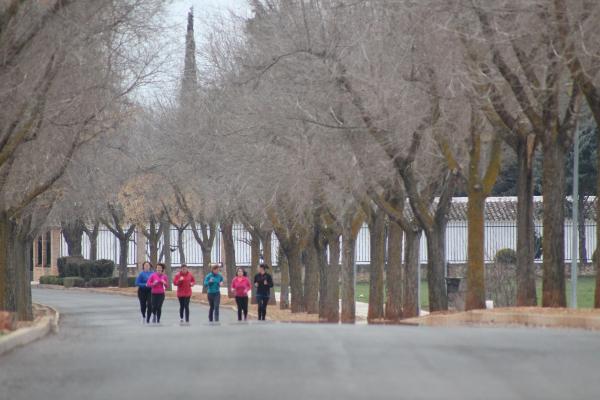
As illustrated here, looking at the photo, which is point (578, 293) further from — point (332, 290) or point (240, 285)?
point (240, 285)

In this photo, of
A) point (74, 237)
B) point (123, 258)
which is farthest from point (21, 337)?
point (74, 237)

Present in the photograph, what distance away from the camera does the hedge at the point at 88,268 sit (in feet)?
232

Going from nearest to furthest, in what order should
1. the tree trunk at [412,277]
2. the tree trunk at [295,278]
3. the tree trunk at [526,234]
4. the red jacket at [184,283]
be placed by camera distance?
the tree trunk at [526,234] < the red jacket at [184,283] < the tree trunk at [412,277] < the tree trunk at [295,278]

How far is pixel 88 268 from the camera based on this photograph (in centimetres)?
7075

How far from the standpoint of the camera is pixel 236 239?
71.2 metres

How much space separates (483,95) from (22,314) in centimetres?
1550

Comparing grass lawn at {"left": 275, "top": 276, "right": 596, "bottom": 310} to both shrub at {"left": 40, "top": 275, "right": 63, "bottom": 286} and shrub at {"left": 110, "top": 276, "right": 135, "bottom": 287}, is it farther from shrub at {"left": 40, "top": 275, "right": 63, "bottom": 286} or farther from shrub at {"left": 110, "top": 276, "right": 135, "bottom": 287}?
shrub at {"left": 40, "top": 275, "right": 63, "bottom": 286}

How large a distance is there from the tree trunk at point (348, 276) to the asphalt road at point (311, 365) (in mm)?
16677

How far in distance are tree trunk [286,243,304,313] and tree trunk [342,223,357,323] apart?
584 centimetres

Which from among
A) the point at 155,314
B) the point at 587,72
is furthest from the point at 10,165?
the point at 587,72

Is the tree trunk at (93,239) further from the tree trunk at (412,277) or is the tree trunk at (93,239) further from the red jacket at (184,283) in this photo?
the red jacket at (184,283)

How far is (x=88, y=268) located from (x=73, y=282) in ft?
7.77

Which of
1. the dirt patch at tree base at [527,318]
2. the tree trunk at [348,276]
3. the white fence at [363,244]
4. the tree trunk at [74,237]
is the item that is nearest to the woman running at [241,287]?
the dirt patch at tree base at [527,318]

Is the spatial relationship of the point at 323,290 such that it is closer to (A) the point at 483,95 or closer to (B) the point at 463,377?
(A) the point at 483,95
